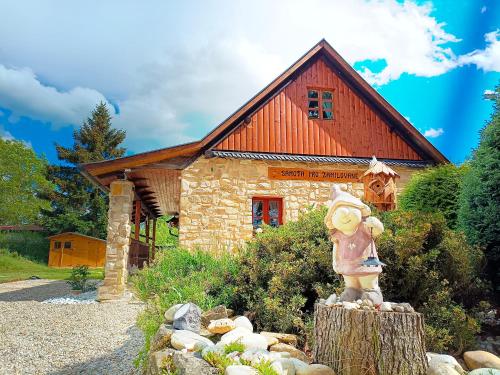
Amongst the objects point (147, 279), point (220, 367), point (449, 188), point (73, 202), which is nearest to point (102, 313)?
point (147, 279)

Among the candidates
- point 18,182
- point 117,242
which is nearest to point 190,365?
point 117,242

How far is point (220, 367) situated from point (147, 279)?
346 centimetres

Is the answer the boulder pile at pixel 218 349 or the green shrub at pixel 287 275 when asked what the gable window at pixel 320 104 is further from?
the boulder pile at pixel 218 349

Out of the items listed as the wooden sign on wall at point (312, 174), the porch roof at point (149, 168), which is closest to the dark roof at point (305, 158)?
the wooden sign on wall at point (312, 174)

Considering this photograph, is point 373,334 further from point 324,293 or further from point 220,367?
→ point 324,293


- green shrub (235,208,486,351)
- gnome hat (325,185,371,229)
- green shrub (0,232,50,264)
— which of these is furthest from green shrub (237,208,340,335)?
green shrub (0,232,50,264)

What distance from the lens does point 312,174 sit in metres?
10.6

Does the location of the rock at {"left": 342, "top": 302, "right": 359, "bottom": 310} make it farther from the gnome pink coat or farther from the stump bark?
the gnome pink coat

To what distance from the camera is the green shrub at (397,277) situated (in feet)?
13.8

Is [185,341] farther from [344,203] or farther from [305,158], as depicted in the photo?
[305,158]

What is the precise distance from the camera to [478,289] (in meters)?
4.95

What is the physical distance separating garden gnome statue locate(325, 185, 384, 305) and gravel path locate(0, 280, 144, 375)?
2669 millimetres

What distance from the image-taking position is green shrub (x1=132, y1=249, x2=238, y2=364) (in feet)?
15.3

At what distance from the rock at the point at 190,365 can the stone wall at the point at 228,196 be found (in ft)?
20.4
